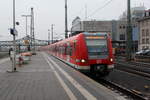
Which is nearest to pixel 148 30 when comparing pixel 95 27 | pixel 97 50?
pixel 95 27

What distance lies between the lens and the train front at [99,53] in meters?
16.7

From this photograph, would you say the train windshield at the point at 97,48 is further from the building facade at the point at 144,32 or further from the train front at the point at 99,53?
the building facade at the point at 144,32

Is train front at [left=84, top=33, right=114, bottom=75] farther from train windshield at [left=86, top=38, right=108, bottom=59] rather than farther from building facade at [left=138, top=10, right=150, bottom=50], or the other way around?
building facade at [left=138, top=10, right=150, bottom=50]

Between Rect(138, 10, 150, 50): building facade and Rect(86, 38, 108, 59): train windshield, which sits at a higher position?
Rect(138, 10, 150, 50): building facade

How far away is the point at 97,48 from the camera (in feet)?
56.6

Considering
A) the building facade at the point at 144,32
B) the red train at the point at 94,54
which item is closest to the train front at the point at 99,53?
the red train at the point at 94,54

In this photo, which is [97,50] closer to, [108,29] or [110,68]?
[110,68]

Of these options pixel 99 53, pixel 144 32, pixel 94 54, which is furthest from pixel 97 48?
pixel 144 32

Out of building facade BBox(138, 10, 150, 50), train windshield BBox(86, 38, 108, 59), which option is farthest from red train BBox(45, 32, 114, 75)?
building facade BBox(138, 10, 150, 50)

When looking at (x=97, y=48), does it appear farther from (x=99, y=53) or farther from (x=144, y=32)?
(x=144, y=32)

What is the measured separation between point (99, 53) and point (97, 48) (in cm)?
37

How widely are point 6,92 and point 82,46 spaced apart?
7872 mm

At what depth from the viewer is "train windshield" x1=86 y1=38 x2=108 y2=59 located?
16953 mm

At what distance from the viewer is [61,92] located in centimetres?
980
